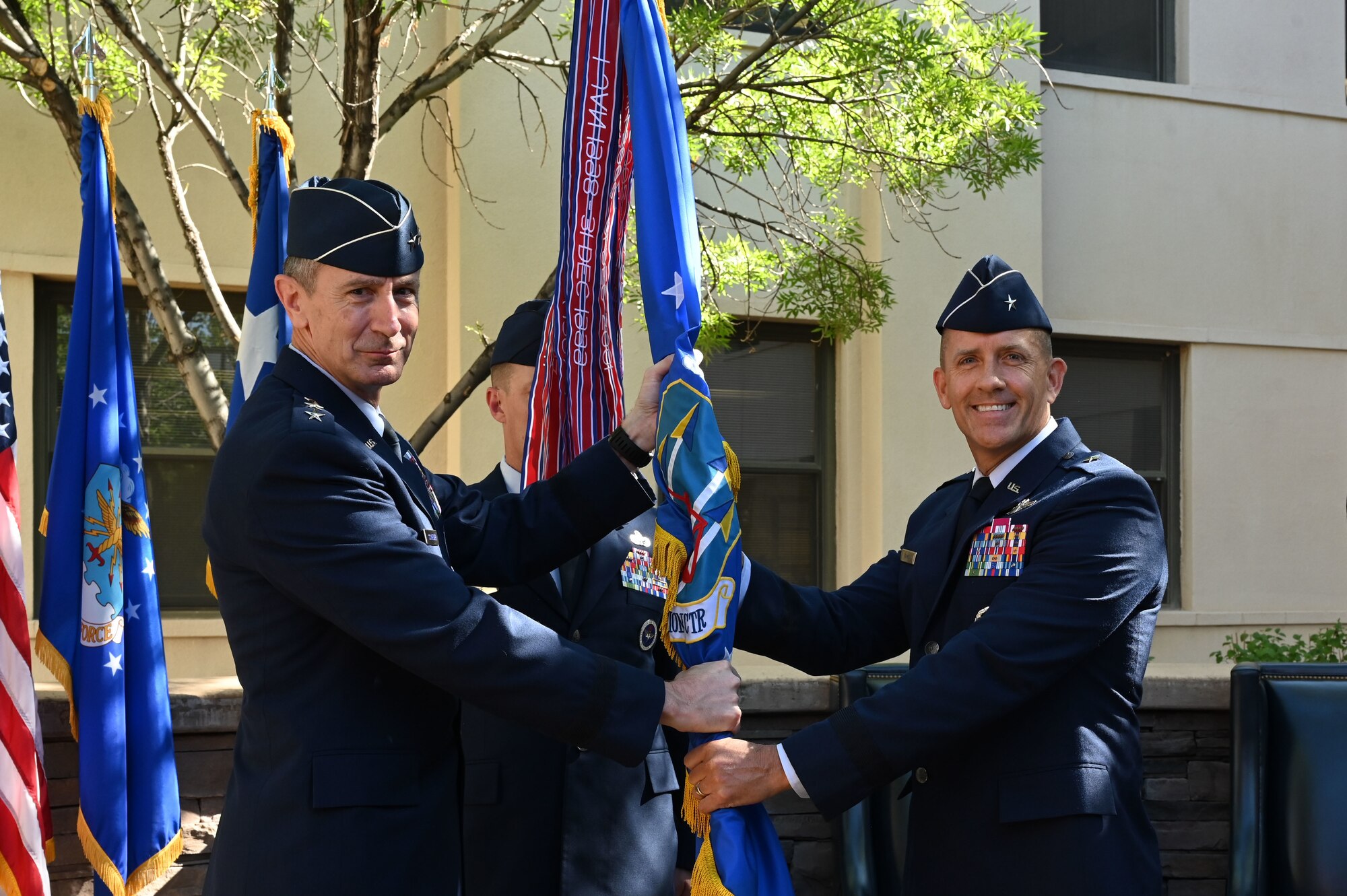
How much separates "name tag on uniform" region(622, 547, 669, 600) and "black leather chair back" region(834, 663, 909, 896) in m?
0.57

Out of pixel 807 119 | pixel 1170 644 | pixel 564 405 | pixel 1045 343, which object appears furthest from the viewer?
pixel 1170 644

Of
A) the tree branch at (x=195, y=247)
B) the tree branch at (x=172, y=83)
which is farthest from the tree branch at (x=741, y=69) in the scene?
the tree branch at (x=195, y=247)

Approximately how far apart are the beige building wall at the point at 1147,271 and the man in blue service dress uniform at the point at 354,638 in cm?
402

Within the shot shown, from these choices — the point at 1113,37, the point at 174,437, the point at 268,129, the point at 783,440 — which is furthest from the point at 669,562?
the point at 1113,37

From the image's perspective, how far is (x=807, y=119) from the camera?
16.1ft

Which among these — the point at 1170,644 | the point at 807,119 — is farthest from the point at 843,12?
the point at 1170,644

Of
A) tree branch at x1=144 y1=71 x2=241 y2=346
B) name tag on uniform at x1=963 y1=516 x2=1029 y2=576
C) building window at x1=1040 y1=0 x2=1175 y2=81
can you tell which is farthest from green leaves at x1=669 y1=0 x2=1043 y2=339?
building window at x1=1040 y1=0 x2=1175 y2=81

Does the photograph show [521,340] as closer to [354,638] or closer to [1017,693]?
[354,638]

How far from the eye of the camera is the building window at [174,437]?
6180mm

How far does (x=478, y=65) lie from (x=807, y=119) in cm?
218

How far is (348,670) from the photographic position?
210 centimetres

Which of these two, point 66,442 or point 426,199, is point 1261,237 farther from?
point 66,442

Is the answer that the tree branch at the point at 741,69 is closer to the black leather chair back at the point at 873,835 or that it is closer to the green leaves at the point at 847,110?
the green leaves at the point at 847,110

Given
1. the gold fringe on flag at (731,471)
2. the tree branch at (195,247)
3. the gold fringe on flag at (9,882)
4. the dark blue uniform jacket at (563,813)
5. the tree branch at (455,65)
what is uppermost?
the tree branch at (455,65)
